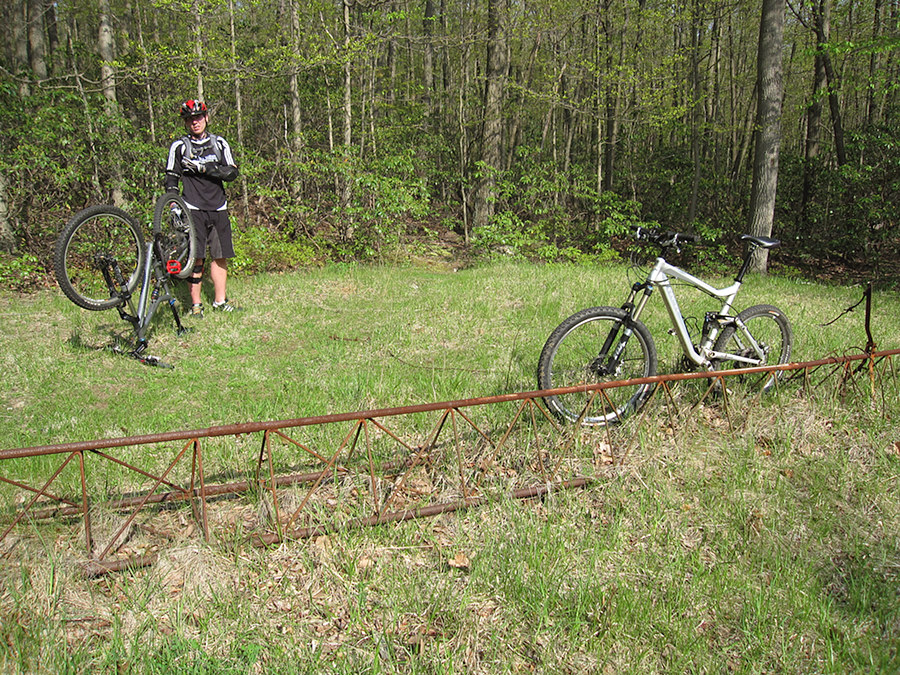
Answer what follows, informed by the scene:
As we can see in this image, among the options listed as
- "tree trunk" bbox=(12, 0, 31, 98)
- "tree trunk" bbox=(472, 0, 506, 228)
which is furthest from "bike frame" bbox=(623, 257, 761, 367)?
"tree trunk" bbox=(12, 0, 31, 98)

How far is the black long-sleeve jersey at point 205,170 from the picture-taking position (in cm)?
587

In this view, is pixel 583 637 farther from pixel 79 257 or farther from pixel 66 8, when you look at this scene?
pixel 66 8

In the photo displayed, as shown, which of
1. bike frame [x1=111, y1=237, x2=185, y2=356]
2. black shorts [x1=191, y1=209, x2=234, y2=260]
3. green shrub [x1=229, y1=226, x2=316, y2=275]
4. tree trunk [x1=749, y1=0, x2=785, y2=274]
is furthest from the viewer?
tree trunk [x1=749, y1=0, x2=785, y2=274]

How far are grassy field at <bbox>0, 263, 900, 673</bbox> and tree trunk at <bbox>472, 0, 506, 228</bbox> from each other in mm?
7518

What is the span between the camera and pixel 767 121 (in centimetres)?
1042

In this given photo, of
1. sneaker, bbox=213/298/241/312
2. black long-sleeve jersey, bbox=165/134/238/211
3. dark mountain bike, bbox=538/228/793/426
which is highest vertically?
black long-sleeve jersey, bbox=165/134/238/211

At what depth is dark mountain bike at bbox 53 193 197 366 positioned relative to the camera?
15.4ft

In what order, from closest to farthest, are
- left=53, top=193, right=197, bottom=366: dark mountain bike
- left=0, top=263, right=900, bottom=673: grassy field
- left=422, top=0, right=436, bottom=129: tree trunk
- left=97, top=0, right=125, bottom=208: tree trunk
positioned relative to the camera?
left=0, top=263, right=900, bottom=673: grassy field < left=53, top=193, right=197, bottom=366: dark mountain bike < left=97, top=0, right=125, bottom=208: tree trunk < left=422, top=0, right=436, bottom=129: tree trunk

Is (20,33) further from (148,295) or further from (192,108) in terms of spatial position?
(148,295)

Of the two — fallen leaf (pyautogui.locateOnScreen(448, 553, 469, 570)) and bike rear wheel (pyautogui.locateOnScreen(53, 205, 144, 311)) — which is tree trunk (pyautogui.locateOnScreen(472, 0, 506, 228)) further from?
fallen leaf (pyautogui.locateOnScreen(448, 553, 469, 570))

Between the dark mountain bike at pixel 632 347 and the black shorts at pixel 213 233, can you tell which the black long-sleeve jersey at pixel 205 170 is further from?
the dark mountain bike at pixel 632 347

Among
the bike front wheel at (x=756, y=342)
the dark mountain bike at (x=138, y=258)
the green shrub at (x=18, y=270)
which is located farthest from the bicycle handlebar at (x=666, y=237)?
the green shrub at (x=18, y=270)

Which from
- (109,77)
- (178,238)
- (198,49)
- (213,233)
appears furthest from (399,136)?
(178,238)

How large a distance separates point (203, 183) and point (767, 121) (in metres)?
9.69
